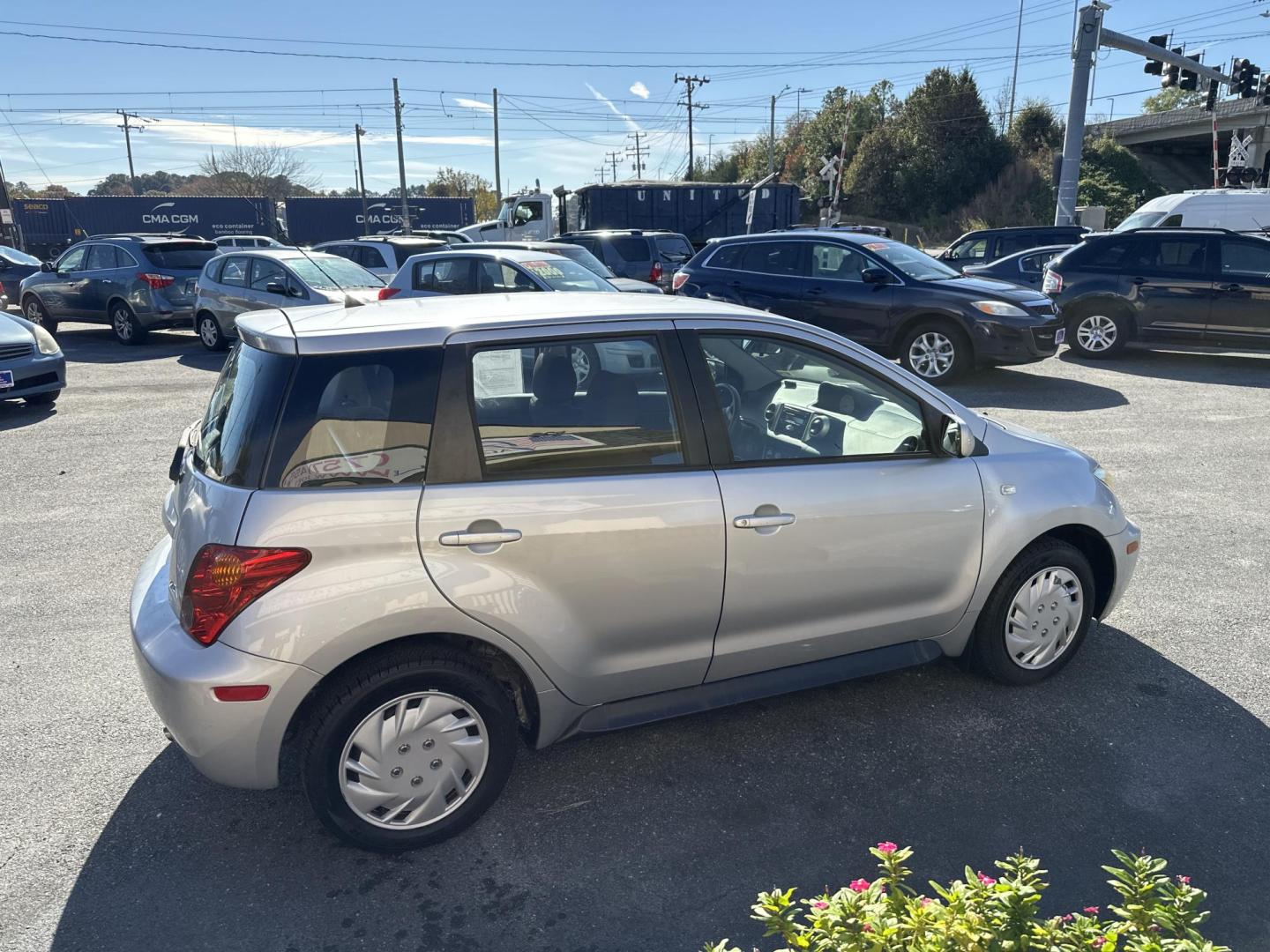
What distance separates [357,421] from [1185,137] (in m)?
62.5

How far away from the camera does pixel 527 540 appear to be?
2912 millimetres

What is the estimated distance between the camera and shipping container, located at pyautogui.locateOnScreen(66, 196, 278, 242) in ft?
137

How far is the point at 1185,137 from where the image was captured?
5303cm

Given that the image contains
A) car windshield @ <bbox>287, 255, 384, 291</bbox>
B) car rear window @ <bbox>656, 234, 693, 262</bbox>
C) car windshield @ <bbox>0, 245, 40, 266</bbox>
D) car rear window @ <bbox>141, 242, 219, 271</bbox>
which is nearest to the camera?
car windshield @ <bbox>287, 255, 384, 291</bbox>

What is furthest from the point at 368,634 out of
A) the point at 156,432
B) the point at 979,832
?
the point at 156,432

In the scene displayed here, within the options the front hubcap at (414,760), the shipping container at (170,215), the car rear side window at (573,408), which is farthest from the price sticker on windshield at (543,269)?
the shipping container at (170,215)

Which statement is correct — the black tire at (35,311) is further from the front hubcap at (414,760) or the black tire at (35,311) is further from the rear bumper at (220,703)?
the front hubcap at (414,760)

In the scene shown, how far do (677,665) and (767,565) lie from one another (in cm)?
47

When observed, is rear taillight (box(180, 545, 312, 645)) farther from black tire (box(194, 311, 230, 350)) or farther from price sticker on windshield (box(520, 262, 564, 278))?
black tire (box(194, 311, 230, 350))

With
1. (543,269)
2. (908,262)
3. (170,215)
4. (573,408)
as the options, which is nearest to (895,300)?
(908,262)

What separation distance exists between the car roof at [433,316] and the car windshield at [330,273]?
10072 millimetres

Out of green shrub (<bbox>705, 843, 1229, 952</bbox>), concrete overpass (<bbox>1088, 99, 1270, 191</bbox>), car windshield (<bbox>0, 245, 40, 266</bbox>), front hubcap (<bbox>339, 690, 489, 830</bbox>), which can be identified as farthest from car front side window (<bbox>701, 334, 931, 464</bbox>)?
concrete overpass (<bbox>1088, 99, 1270, 191</bbox>)

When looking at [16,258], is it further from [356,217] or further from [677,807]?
[356,217]

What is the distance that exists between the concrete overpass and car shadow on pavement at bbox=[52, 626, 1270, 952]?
5620 centimetres
